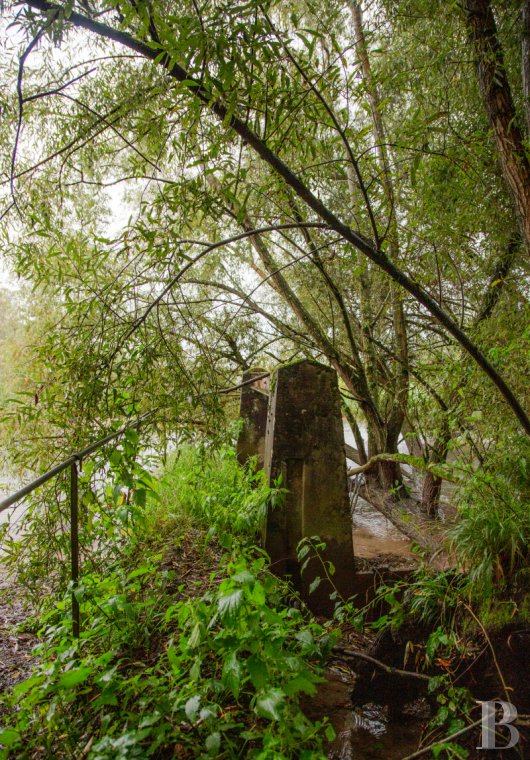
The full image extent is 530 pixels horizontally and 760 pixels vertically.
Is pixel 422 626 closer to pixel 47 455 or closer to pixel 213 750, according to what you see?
pixel 213 750

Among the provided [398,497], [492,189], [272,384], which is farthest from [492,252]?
[398,497]

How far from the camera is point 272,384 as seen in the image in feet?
13.2

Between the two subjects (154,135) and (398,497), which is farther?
(398,497)

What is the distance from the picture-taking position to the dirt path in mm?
2232

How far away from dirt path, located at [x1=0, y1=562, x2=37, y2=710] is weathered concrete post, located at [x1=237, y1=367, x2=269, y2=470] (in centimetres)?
275

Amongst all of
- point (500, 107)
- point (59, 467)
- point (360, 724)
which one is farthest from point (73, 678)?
point (500, 107)

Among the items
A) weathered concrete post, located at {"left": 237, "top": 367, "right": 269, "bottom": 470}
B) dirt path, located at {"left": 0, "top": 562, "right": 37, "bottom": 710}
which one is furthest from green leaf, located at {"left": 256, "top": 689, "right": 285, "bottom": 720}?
weathered concrete post, located at {"left": 237, "top": 367, "right": 269, "bottom": 470}

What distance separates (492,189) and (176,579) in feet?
12.7

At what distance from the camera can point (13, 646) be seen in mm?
2576

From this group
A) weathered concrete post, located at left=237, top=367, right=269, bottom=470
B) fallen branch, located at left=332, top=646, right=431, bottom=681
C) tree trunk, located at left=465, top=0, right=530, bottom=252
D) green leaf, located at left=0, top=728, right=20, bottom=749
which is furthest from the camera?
weathered concrete post, located at left=237, top=367, right=269, bottom=470

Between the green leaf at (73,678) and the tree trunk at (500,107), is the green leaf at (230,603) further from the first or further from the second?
the tree trunk at (500,107)

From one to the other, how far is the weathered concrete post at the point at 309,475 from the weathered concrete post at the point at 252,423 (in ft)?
4.91

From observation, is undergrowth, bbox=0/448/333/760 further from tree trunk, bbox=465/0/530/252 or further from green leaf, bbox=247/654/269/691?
tree trunk, bbox=465/0/530/252

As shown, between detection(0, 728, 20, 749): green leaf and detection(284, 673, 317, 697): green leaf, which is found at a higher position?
detection(284, 673, 317, 697): green leaf
